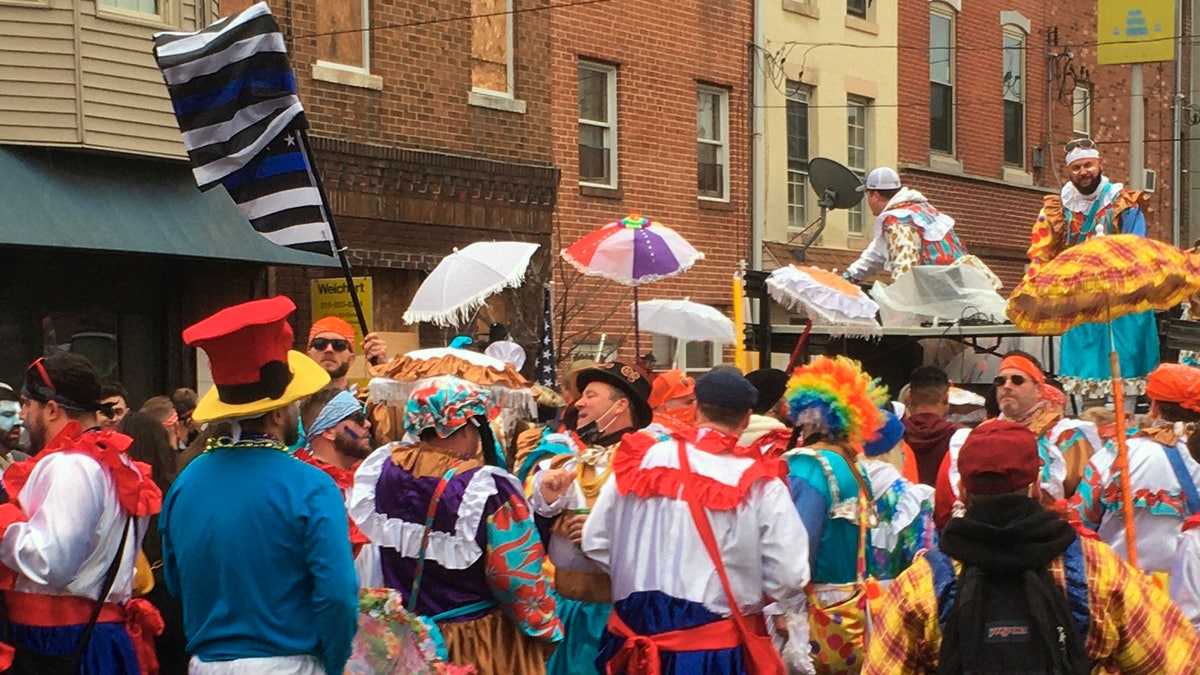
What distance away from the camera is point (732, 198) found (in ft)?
72.7

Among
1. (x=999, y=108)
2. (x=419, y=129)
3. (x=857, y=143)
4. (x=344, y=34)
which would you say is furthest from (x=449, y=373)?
(x=999, y=108)

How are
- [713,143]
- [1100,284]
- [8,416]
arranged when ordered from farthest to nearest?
[713,143], [8,416], [1100,284]

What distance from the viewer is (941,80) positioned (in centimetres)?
2644

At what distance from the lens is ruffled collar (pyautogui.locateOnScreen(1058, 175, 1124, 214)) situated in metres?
10.9

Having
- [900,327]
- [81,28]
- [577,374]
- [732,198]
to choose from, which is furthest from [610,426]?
[732,198]

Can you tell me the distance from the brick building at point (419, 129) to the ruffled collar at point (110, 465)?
9978mm

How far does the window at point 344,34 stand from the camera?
1698 cm

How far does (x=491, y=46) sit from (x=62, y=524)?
13.8m

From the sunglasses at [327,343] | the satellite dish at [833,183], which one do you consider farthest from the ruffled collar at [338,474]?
the satellite dish at [833,183]

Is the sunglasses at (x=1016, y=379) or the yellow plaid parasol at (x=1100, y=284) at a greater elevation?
the yellow plaid parasol at (x=1100, y=284)

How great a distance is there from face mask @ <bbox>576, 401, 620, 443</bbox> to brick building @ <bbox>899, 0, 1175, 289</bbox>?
18639 mm

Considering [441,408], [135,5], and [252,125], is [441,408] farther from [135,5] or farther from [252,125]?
[135,5]

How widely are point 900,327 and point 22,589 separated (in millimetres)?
7789

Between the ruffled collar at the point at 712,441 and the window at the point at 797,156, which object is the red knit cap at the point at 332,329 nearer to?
the ruffled collar at the point at 712,441
